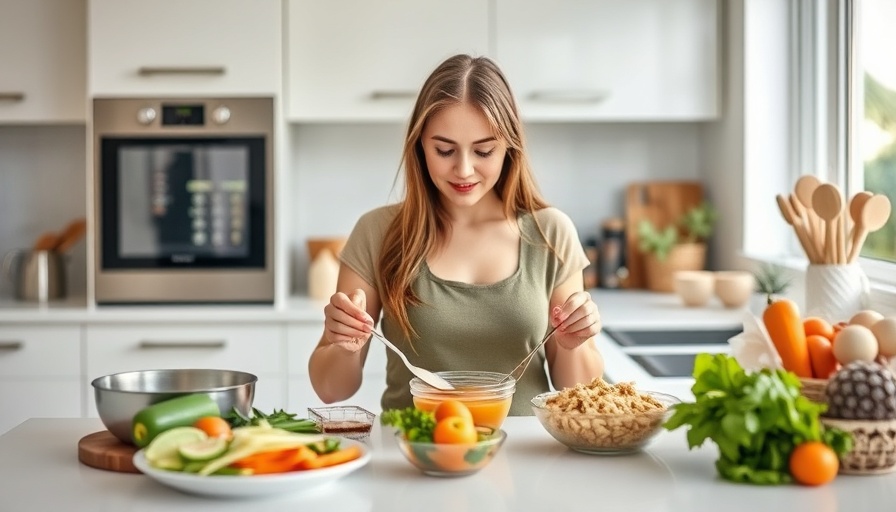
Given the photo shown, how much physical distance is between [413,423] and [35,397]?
7.11 feet

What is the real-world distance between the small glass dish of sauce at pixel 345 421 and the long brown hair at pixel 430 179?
0.43m

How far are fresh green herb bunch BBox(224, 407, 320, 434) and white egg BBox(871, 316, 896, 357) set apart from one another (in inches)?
30.8

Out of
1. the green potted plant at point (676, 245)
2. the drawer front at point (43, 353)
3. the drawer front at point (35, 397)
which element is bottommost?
the drawer front at point (35, 397)

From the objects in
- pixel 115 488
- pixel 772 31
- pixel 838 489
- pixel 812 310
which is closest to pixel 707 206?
pixel 772 31

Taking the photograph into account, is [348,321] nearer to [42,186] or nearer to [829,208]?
[829,208]

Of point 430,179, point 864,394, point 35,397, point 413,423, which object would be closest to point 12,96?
point 35,397

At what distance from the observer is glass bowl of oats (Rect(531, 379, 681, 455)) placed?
1.41 meters

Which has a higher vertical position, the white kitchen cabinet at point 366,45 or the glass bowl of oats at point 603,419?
the white kitchen cabinet at point 366,45

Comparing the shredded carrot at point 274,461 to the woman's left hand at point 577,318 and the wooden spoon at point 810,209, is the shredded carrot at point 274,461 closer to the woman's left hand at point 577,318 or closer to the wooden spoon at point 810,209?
the woman's left hand at point 577,318

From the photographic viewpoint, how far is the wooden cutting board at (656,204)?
12.0 ft

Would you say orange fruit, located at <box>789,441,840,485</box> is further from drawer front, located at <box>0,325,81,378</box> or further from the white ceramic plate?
drawer front, located at <box>0,325,81,378</box>

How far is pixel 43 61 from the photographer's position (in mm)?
3271

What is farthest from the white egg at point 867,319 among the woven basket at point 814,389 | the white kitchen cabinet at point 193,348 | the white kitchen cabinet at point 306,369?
the white kitchen cabinet at point 193,348

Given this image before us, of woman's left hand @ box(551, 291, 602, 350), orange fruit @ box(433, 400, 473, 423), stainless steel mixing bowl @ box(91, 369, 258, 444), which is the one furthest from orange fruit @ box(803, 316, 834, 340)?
stainless steel mixing bowl @ box(91, 369, 258, 444)
